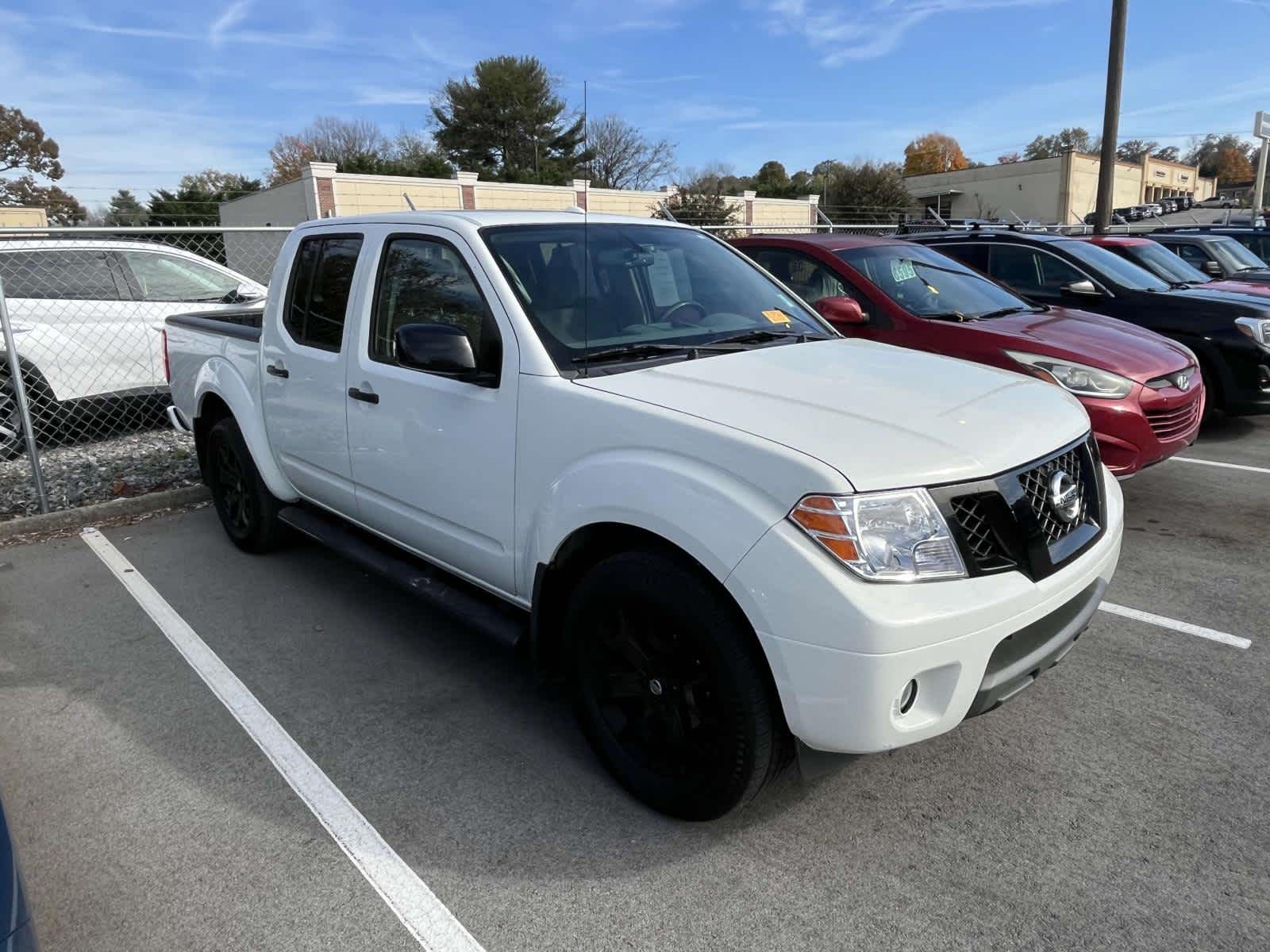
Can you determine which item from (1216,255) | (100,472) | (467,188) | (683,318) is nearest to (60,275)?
(100,472)

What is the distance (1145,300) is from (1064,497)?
631 centimetres

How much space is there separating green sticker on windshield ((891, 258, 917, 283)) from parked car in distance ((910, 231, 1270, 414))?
2.14 m

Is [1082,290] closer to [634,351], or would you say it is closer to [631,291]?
[631,291]

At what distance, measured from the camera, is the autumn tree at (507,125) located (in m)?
54.7

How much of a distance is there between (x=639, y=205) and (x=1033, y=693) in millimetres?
35747

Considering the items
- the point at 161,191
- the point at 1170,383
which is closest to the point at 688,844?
the point at 1170,383

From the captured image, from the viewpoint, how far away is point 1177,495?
20.0ft

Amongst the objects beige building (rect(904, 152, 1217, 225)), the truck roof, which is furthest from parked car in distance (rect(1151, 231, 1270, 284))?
beige building (rect(904, 152, 1217, 225))

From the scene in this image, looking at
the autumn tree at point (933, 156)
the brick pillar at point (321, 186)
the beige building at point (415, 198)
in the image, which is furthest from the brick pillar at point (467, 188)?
the autumn tree at point (933, 156)

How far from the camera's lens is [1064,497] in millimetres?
2691

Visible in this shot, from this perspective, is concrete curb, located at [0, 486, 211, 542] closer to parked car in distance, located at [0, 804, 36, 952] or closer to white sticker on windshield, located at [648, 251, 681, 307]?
white sticker on windshield, located at [648, 251, 681, 307]

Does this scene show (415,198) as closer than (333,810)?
No

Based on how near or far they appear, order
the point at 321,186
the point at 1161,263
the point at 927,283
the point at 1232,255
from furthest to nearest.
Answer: the point at 321,186 → the point at 1232,255 → the point at 1161,263 → the point at 927,283

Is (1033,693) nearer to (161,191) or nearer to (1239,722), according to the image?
(1239,722)
